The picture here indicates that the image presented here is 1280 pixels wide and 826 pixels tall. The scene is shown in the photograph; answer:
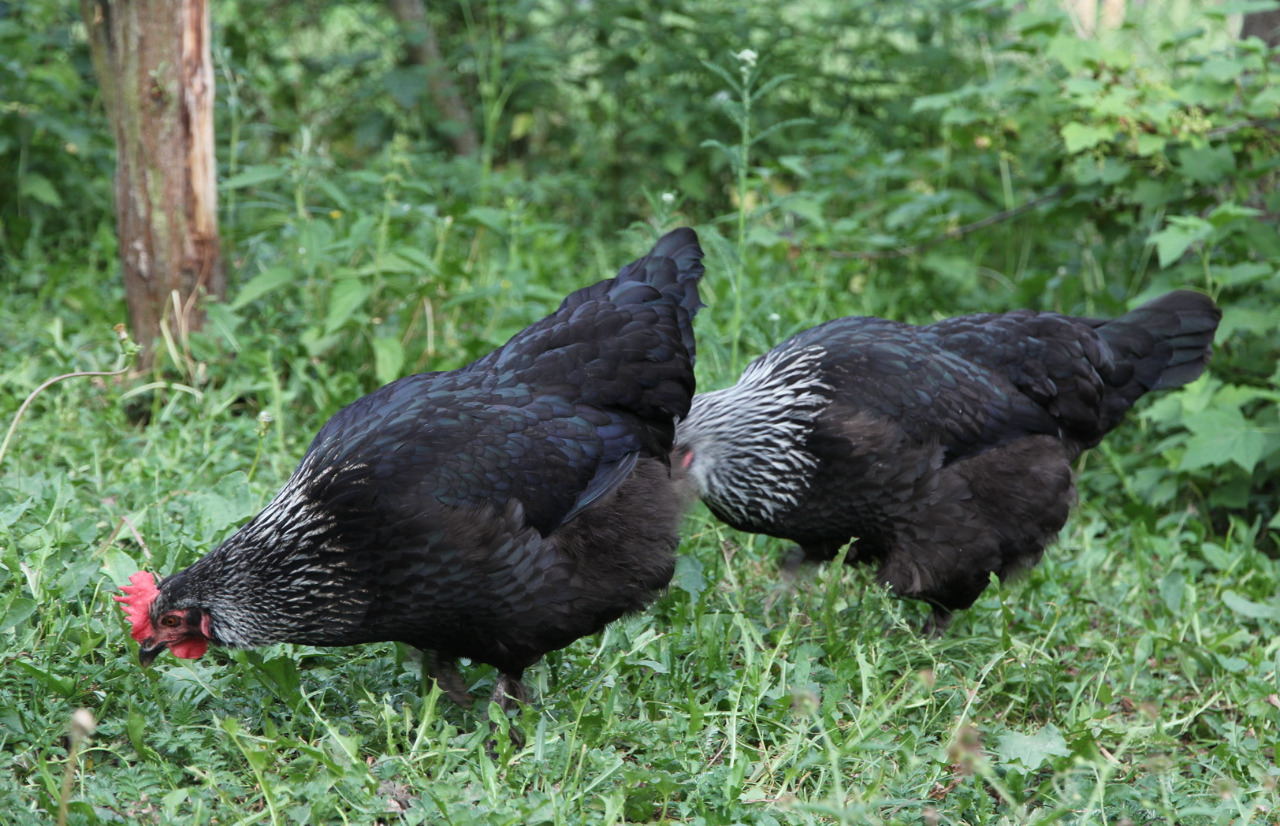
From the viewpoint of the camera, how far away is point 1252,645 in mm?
3598

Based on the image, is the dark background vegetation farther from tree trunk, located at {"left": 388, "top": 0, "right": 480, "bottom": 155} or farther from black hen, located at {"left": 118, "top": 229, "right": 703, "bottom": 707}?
black hen, located at {"left": 118, "top": 229, "right": 703, "bottom": 707}

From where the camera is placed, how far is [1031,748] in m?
2.75

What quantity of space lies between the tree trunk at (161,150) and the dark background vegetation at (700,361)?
193 mm

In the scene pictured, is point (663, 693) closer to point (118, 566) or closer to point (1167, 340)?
point (118, 566)

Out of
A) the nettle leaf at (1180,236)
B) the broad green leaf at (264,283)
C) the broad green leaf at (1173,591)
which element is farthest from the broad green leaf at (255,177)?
the broad green leaf at (1173,591)

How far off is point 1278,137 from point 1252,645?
2.24 m

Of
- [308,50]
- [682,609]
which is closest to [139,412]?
[682,609]

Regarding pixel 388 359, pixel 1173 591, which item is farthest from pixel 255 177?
pixel 1173 591

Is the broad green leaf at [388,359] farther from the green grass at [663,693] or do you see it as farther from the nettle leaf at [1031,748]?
the nettle leaf at [1031,748]

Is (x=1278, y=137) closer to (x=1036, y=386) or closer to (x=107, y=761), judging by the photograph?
(x=1036, y=386)

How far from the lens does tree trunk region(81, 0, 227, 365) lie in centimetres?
416

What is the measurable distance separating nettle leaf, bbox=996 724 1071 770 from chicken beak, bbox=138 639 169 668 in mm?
2056

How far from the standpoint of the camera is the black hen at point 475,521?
99.3 inches

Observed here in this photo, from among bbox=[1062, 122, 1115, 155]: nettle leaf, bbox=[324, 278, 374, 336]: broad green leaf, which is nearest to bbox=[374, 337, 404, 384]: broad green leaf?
bbox=[324, 278, 374, 336]: broad green leaf
